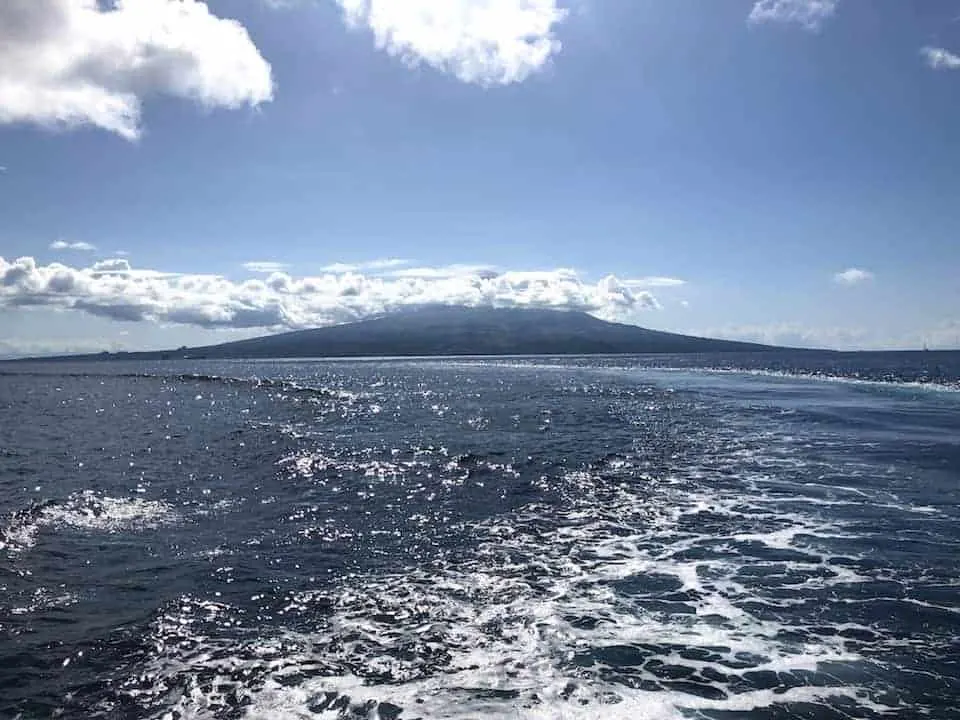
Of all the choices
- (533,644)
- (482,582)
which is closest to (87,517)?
(482,582)

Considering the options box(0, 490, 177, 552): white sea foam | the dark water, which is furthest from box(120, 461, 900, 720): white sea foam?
box(0, 490, 177, 552): white sea foam

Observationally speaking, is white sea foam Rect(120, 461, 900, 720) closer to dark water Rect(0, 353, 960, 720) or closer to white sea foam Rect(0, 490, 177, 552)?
dark water Rect(0, 353, 960, 720)

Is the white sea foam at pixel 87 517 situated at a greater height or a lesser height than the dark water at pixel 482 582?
lesser

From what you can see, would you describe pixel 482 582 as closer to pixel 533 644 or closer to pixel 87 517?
pixel 533 644

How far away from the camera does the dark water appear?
39.9ft

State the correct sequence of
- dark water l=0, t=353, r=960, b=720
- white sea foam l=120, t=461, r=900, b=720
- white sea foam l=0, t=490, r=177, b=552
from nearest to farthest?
white sea foam l=120, t=461, r=900, b=720 → dark water l=0, t=353, r=960, b=720 → white sea foam l=0, t=490, r=177, b=552

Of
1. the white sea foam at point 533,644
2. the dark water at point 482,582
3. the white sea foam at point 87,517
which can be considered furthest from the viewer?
the white sea foam at point 87,517

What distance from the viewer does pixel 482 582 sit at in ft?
58.5

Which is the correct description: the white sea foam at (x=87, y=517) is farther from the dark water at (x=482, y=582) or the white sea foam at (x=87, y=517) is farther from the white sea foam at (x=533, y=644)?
the white sea foam at (x=533, y=644)

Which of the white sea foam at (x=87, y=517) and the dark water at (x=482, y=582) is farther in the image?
the white sea foam at (x=87, y=517)

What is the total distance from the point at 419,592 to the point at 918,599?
13.4m

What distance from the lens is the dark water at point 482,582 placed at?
12.2 metres

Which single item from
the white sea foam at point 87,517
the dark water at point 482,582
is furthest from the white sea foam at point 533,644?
the white sea foam at point 87,517

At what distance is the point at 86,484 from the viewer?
102ft
